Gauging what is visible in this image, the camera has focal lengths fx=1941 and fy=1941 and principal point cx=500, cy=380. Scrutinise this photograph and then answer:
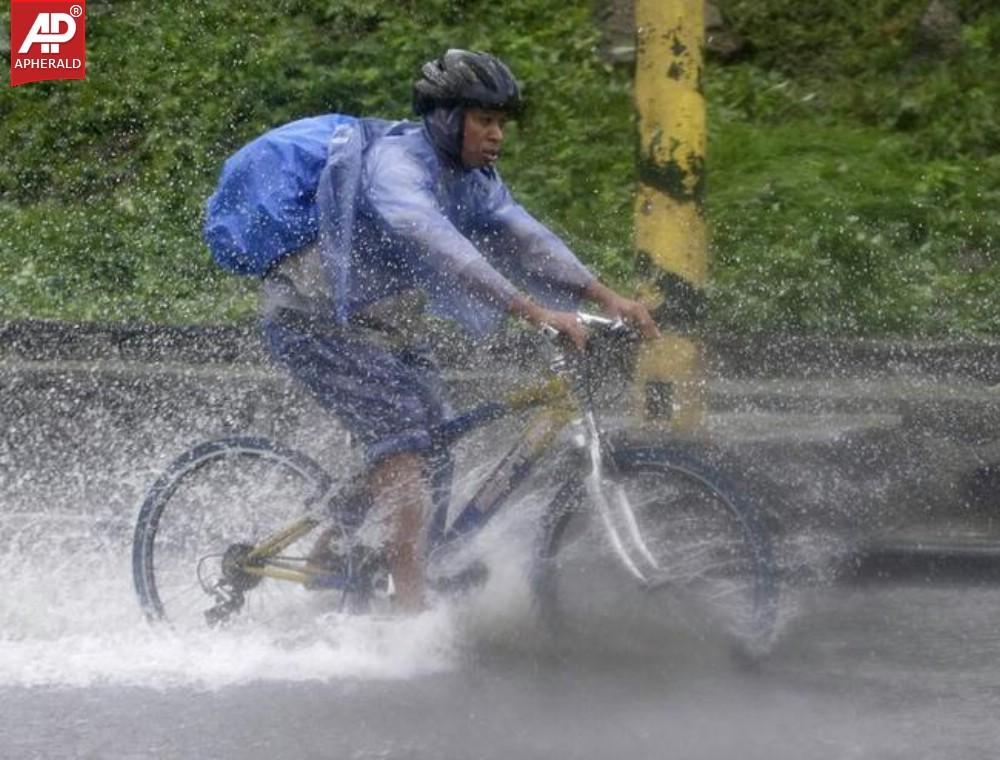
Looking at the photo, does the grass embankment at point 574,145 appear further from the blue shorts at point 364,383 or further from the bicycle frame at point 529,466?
the blue shorts at point 364,383

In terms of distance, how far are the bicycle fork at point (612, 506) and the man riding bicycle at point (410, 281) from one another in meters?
0.35

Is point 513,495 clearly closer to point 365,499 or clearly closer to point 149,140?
point 365,499

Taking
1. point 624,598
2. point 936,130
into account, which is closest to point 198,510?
point 624,598

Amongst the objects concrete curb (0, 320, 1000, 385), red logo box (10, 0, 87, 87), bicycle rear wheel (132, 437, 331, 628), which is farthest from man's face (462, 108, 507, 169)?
red logo box (10, 0, 87, 87)

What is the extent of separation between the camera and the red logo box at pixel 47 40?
40.9 feet

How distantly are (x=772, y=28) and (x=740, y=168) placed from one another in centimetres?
173

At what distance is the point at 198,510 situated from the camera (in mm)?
5953

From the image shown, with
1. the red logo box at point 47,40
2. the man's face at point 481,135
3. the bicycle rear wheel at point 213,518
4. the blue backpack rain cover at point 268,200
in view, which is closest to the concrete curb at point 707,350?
the bicycle rear wheel at point 213,518

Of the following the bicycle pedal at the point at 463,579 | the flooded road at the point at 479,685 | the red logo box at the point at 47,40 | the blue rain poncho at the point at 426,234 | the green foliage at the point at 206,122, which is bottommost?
the flooded road at the point at 479,685

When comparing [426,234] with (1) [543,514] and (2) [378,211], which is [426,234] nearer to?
(2) [378,211]

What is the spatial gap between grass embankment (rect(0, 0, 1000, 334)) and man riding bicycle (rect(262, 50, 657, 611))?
3.34 m

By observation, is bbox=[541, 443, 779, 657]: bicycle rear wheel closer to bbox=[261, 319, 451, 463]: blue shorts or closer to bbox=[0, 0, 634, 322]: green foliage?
bbox=[261, 319, 451, 463]: blue shorts

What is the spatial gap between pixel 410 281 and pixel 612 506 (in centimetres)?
86

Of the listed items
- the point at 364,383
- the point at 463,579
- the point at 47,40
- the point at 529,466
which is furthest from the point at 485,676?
the point at 47,40
